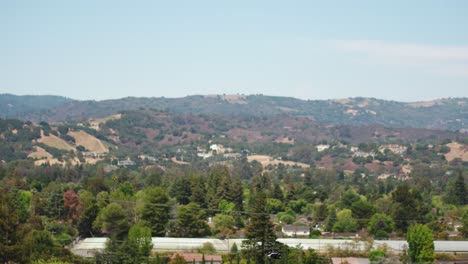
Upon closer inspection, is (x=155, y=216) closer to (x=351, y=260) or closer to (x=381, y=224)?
(x=351, y=260)

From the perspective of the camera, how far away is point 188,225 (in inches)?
2206

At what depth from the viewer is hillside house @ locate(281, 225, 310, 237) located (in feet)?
196

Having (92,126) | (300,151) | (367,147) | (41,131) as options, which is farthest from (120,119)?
(367,147)

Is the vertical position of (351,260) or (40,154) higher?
(40,154)

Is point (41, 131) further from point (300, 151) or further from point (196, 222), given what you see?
point (196, 222)


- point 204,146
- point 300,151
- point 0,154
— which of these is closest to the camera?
point 0,154

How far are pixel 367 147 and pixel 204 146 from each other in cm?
4235

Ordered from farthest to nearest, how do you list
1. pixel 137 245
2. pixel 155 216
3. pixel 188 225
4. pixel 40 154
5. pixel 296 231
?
pixel 40 154 → pixel 296 231 → pixel 188 225 → pixel 155 216 → pixel 137 245

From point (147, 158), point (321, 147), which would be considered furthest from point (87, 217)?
point (321, 147)

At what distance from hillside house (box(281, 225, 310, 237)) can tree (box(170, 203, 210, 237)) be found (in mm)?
7671

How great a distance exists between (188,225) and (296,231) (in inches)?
406

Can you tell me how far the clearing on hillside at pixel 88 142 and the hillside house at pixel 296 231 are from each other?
99424 millimetres

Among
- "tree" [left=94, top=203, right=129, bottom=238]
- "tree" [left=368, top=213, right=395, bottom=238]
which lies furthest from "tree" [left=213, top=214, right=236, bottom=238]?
"tree" [left=368, top=213, right=395, bottom=238]

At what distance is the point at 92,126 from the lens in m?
183
